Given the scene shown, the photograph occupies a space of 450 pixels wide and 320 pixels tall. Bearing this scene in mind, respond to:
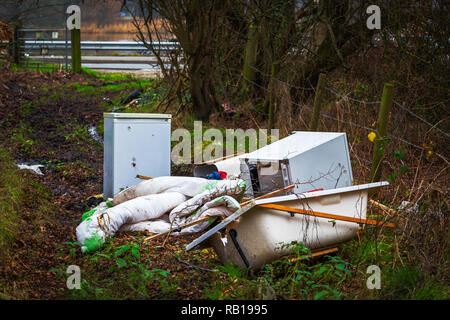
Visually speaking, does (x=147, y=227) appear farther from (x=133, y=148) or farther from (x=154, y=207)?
(x=133, y=148)

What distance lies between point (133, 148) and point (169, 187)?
0.87m

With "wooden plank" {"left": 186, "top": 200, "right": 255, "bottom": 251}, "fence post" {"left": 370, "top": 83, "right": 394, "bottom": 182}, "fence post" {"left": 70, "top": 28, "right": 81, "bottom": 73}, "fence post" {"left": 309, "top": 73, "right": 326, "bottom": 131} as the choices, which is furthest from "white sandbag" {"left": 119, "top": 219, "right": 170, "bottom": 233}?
"fence post" {"left": 70, "top": 28, "right": 81, "bottom": 73}

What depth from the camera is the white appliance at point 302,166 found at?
5.14 meters

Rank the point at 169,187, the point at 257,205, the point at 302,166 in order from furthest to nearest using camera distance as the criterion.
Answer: the point at 169,187 → the point at 302,166 → the point at 257,205

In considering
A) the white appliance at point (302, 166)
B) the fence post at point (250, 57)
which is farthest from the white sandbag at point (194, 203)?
the fence post at point (250, 57)

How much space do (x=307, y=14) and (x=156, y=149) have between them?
14.6ft

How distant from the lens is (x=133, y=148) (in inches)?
234

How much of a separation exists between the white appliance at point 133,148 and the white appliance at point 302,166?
1.07 meters

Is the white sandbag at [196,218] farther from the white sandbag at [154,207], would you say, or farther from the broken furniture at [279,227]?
the broken furniture at [279,227]

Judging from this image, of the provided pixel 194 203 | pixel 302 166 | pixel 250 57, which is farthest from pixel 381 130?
pixel 250 57

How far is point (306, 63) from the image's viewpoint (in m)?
9.12
